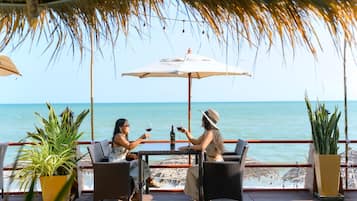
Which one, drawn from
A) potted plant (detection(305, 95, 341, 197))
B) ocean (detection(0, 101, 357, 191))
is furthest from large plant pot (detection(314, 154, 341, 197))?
ocean (detection(0, 101, 357, 191))

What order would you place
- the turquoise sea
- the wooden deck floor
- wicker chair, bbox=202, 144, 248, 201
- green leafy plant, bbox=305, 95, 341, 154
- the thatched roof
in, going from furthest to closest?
the turquoise sea → the wooden deck floor → green leafy plant, bbox=305, 95, 341, 154 → wicker chair, bbox=202, 144, 248, 201 → the thatched roof

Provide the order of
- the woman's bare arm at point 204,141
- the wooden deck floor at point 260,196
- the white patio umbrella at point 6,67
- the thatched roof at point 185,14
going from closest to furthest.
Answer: the thatched roof at point 185,14, the woman's bare arm at point 204,141, the white patio umbrella at point 6,67, the wooden deck floor at point 260,196

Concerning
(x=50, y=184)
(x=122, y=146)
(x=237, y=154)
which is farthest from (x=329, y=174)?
(x=50, y=184)

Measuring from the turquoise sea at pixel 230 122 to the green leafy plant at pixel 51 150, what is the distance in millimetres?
20979

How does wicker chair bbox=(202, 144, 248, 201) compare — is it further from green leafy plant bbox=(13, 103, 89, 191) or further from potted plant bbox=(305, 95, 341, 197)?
green leafy plant bbox=(13, 103, 89, 191)

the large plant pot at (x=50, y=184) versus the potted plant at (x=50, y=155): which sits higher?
the potted plant at (x=50, y=155)

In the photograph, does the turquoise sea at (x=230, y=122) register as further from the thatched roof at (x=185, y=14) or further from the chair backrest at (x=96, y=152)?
the thatched roof at (x=185, y=14)

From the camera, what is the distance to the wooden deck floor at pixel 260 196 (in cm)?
591

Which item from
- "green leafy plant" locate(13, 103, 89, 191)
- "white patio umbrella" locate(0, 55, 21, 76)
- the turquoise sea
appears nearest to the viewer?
"green leafy plant" locate(13, 103, 89, 191)

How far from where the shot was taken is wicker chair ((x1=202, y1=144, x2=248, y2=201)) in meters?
4.86

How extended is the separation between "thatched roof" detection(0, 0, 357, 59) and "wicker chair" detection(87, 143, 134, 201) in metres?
2.85

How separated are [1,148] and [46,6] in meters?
3.84

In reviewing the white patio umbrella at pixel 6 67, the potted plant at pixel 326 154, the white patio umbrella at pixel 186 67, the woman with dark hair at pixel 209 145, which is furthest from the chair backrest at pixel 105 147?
the potted plant at pixel 326 154

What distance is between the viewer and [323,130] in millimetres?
5746
